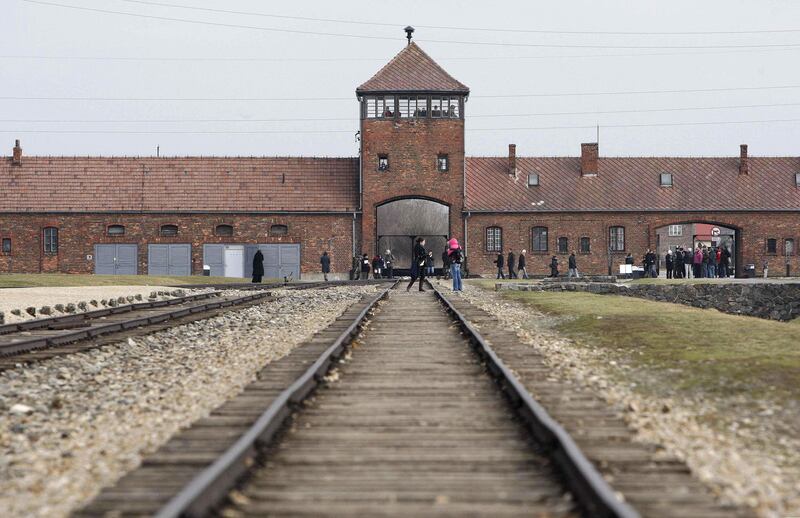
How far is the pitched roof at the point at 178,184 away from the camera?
50094 millimetres

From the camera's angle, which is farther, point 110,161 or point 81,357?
point 110,161

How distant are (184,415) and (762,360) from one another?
6.74 m

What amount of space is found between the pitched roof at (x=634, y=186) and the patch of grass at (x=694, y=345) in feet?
99.7

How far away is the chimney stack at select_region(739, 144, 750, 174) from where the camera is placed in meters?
54.5

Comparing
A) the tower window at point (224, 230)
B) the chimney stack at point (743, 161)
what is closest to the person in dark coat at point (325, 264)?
the tower window at point (224, 230)

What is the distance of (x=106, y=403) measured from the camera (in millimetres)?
8719

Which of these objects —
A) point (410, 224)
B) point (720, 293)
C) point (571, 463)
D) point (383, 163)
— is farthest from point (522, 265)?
point (571, 463)

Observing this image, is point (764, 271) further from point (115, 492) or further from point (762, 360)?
point (115, 492)

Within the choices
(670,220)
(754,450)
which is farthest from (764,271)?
(754,450)

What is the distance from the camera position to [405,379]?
31.4ft

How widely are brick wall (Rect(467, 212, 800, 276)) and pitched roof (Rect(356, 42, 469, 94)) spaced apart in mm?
6906

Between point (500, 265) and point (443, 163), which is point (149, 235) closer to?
point (443, 163)

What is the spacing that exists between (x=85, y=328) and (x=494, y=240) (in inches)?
1450

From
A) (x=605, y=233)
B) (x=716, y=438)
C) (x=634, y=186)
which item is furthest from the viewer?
(x=634, y=186)
